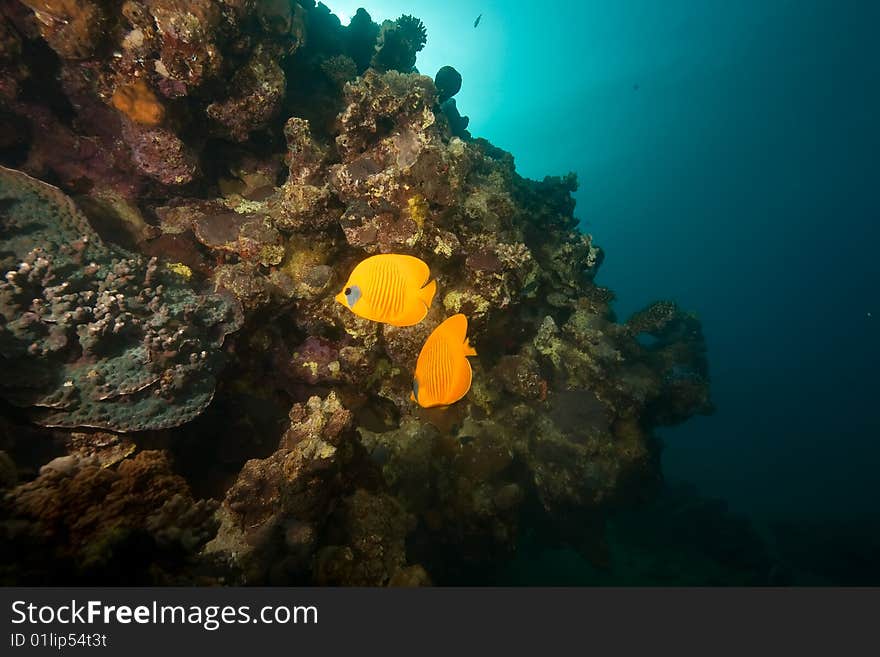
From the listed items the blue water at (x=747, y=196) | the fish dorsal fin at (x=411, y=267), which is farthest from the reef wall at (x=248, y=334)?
the blue water at (x=747, y=196)

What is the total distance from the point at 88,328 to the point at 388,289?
8.55 ft

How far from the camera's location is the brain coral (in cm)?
283

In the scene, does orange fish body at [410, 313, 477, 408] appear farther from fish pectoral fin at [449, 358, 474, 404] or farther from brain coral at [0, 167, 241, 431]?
brain coral at [0, 167, 241, 431]

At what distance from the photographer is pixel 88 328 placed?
2.97 metres

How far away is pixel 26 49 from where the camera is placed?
4.08 metres

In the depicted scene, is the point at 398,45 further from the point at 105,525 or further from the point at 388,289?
the point at 105,525

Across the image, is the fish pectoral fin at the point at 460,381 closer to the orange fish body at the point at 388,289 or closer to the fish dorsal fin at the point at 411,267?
the orange fish body at the point at 388,289

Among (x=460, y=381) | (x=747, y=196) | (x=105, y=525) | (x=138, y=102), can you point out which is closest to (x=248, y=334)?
(x=105, y=525)

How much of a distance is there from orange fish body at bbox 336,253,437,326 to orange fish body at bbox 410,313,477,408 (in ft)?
0.67

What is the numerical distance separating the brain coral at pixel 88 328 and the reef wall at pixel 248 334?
18 millimetres

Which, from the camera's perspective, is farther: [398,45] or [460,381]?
[398,45]

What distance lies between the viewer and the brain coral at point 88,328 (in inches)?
111

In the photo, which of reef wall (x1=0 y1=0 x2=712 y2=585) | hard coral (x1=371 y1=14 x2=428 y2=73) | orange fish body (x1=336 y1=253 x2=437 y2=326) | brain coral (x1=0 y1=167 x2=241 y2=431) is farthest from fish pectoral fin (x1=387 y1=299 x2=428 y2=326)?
hard coral (x1=371 y1=14 x2=428 y2=73)
